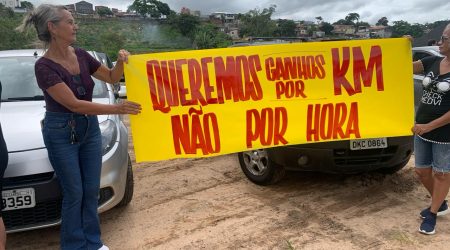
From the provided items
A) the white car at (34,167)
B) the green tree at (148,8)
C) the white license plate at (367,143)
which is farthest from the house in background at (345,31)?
the green tree at (148,8)

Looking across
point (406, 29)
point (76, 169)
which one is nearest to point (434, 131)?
point (76, 169)

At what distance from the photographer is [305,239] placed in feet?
10.5

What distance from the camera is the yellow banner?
3.41 metres

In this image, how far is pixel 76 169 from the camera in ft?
8.91

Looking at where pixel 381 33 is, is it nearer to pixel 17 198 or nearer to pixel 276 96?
pixel 276 96

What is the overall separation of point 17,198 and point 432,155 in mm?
3133

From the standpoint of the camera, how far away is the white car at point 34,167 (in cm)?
281

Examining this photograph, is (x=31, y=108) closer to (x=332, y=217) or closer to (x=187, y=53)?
(x=187, y=53)

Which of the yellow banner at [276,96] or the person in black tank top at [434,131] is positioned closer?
the person in black tank top at [434,131]

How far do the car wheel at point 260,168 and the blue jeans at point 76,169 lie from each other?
1.81 metres

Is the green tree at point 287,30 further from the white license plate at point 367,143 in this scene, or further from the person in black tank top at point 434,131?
the person in black tank top at point 434,131

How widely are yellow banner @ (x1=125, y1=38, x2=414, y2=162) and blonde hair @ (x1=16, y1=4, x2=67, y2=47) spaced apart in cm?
94

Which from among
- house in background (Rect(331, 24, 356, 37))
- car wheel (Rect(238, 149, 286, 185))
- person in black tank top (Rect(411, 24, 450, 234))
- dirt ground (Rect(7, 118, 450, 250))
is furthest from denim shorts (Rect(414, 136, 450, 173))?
house in background (Rect(331, 24, 356, 37))

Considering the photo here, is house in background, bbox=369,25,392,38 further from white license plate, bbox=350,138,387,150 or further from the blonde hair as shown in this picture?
the blonde hair
